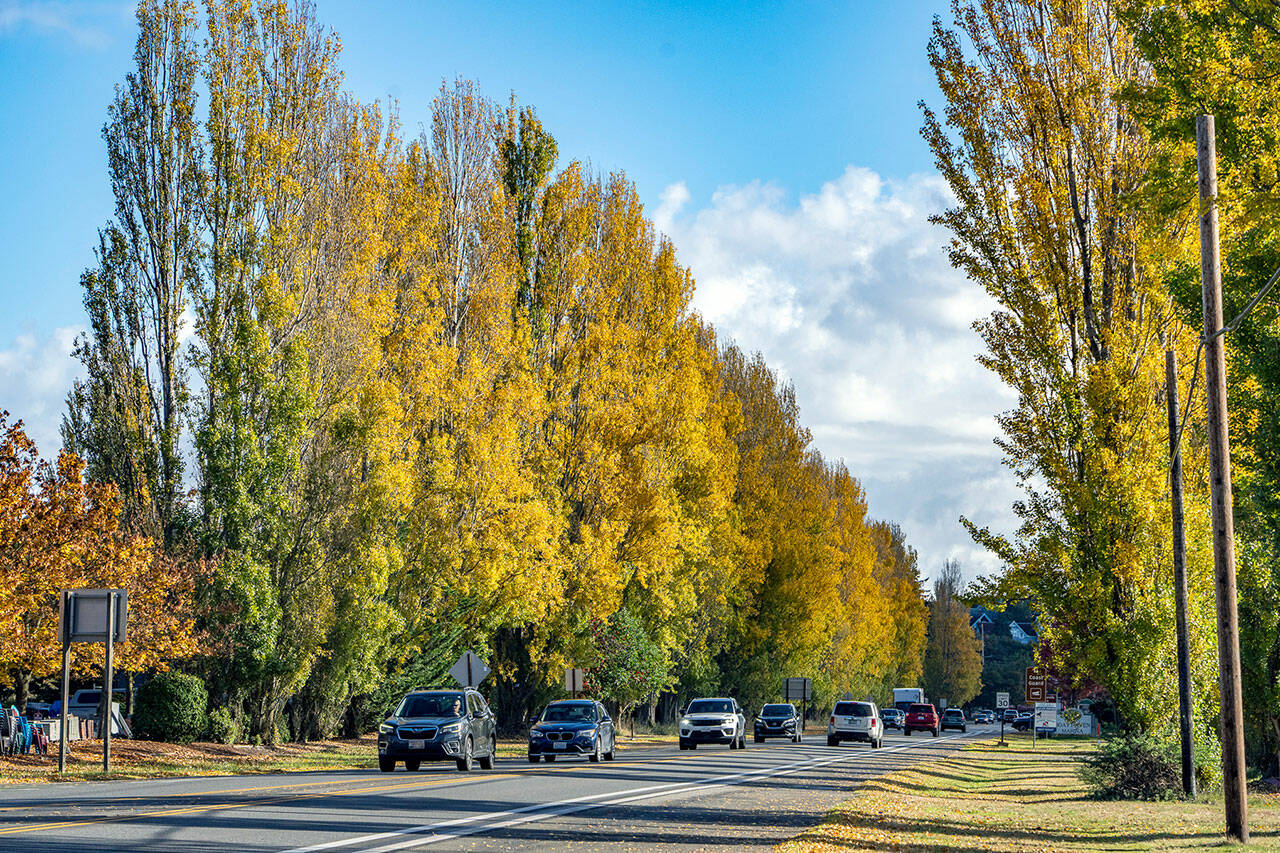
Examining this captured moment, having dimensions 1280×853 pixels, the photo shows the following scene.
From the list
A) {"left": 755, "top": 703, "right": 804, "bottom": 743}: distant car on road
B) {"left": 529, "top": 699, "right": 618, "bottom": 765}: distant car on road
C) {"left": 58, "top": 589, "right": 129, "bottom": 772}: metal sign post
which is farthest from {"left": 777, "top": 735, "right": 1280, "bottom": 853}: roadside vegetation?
{"left": 755, "top": 703, "right": 804, "bottom": 743}: distant car on road

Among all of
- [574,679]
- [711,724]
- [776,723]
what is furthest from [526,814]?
[776,723]

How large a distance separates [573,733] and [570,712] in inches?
50.1

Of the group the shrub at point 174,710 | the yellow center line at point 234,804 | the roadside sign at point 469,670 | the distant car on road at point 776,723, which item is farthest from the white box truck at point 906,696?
the yellow center line at point 234,804

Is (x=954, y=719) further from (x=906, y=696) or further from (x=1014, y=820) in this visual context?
(x=1014, y=820)

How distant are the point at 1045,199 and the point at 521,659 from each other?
73.1ft

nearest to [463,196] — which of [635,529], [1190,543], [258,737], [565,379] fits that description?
[565,379]

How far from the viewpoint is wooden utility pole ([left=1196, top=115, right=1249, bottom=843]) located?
48.9 feet

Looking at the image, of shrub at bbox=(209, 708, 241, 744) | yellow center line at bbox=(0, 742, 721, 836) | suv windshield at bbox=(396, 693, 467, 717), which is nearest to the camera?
yellow center line at bbox=(0, 742, 721, 836)

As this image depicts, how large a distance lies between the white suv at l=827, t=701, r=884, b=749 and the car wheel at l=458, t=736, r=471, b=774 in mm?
26057

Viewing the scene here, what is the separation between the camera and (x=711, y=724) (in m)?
39.3

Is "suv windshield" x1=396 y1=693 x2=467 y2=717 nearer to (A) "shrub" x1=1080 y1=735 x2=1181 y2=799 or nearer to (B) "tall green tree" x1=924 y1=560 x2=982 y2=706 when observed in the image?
(A) "shrub" x1=1080 y1=735 x2=1181 y2=799

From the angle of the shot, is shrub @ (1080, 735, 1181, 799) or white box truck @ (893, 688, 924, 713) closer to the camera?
shrub @ (1080, 735, 1181, 799)

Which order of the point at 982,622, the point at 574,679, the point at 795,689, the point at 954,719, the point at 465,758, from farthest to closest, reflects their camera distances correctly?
the point at 982,622 < the point at 954,719 < the point at 795,689 < the point at 574,679 < the point at 465,758

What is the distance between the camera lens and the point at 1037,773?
36.0 meters
